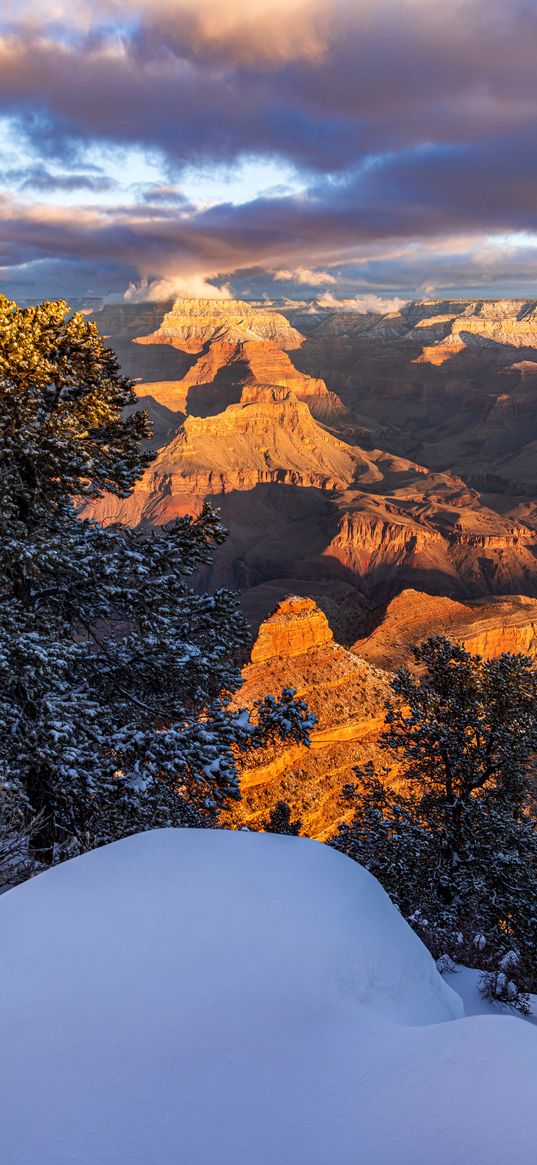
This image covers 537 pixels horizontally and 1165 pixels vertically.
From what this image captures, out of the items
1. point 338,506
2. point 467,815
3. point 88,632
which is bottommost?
point 467,815

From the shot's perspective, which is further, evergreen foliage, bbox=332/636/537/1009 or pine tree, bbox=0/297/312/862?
evergreen foliage, bbox=332/636/537/1009

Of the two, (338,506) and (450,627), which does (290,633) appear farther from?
(338,506)

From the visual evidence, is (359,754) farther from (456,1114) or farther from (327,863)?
(456,1114)

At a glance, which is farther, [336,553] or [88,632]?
[336,553]

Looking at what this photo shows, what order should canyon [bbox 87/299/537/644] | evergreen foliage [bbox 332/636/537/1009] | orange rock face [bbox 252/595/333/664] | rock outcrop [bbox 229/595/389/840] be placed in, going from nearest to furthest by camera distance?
evergreen foliage [bbox 332/636/537/1009]
rock outcrop [bbox 229/595/389/840]
orange rock face [bbox 252/595/333/664]
canyon [bbox 87/299/537/644]

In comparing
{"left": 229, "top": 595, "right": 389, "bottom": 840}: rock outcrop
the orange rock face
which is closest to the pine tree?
{"left": 229, "top": 595, "right": 389, "bottom": 840}: rock outcrop

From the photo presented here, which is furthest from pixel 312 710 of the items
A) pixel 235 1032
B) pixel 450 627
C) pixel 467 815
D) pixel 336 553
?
pixel 336 553

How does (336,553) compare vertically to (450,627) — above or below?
above

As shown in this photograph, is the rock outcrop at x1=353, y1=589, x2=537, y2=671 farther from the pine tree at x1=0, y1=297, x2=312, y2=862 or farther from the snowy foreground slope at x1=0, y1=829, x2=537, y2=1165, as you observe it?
the snowy foreground slope at x1=0, y1=829, x2=537, y2=1165
